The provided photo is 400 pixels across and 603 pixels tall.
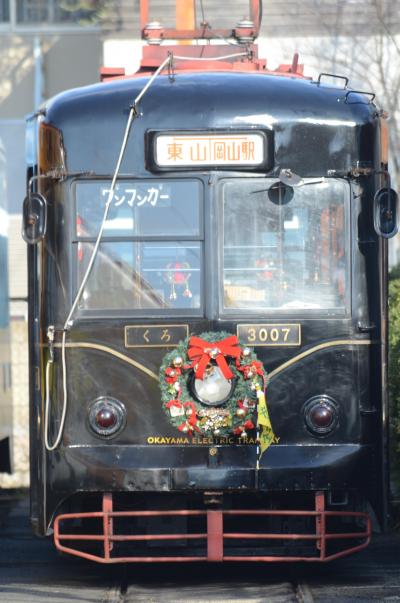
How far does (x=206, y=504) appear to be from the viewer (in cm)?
878

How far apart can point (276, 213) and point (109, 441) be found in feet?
5.90

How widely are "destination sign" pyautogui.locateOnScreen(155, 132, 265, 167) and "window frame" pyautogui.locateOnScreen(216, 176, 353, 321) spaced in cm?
13

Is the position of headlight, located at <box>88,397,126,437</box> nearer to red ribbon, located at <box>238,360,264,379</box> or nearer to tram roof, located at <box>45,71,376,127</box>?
red ribbon, located at <box>238,360,264,379</box>

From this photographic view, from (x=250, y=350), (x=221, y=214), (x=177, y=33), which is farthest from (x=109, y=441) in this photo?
(x=177, y=33)

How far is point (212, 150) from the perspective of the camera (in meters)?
8.75

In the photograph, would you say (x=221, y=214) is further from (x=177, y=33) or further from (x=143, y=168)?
(x=177, y=33)

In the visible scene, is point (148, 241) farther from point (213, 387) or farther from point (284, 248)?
point (213, 387)

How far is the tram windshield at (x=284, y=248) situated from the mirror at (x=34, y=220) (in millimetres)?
1158

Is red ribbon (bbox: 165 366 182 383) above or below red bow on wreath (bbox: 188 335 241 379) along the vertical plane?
below

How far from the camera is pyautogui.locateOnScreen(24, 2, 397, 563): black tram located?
8.59 m

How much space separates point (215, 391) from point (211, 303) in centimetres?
57

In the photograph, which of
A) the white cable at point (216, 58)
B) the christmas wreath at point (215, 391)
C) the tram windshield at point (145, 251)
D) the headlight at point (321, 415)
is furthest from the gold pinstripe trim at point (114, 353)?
the white cable at point (216, 58)

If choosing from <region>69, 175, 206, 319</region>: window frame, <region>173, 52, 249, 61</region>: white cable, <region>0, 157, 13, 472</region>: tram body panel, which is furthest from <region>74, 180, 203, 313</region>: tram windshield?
<region>0, 157, 13, 472</region>: tram body panel

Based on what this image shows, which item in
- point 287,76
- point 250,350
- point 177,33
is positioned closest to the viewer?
point 250,350
